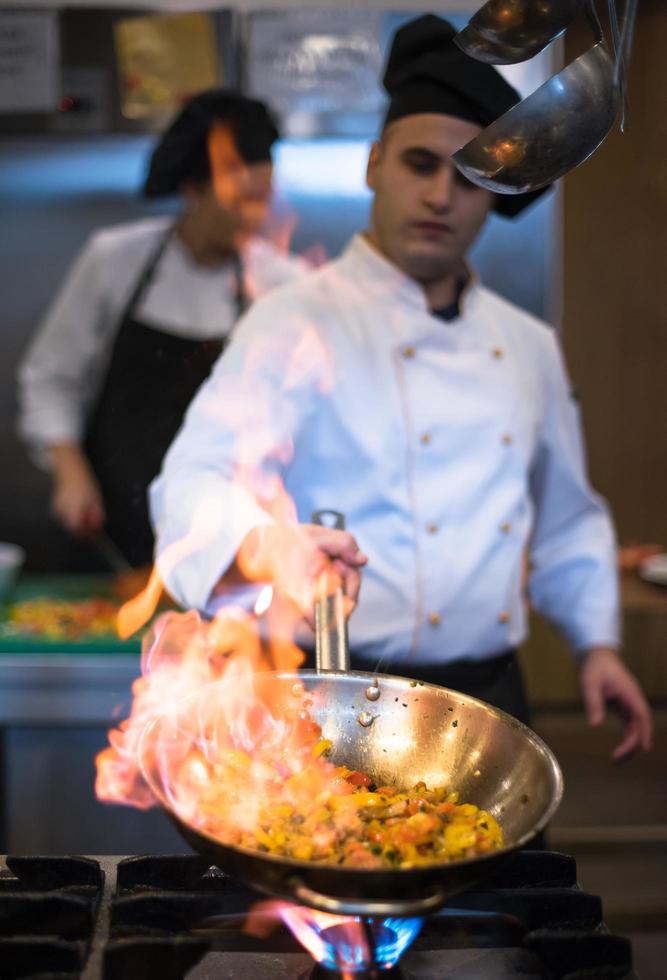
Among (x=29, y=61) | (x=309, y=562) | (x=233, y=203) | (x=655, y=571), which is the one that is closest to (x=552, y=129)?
(x=309, y=562)

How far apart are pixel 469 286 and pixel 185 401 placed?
1.68 feet

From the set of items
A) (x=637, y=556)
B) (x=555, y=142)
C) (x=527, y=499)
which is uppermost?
(x=555, y=142)

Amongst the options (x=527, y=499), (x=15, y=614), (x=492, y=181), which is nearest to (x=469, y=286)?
(x=527, y=499)

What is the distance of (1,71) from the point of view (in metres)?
2.35

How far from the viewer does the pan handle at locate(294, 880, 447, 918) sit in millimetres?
743

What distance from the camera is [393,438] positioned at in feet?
5.18

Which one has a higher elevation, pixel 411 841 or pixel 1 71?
pixel 1 71

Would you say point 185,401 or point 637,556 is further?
point 637,556

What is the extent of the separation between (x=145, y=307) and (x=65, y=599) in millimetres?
712

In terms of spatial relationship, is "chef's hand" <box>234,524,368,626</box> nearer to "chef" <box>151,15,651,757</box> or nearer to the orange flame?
"chef" <box>151,15,651,757</box>

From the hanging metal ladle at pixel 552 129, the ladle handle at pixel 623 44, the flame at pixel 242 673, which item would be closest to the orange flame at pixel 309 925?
the flame at pixel 242 673

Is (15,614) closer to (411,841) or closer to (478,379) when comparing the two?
(478,379)

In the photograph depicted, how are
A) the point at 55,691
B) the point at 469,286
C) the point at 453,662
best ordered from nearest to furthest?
1. the point at 453,662
2. the point at 469,286
3. the point at 55,691

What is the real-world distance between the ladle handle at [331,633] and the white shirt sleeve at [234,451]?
0.56 feet
